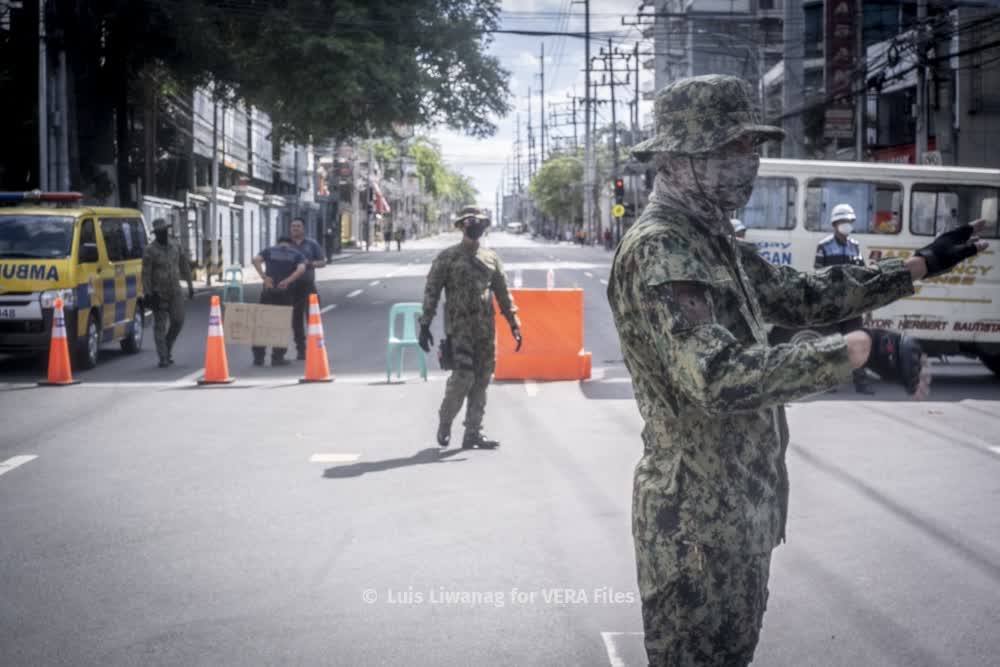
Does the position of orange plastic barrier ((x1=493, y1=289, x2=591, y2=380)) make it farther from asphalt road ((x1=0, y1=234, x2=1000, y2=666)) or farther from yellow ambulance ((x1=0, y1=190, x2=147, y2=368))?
yellow ambulance ((x1=0, y1=190, x2=147, y2=368))

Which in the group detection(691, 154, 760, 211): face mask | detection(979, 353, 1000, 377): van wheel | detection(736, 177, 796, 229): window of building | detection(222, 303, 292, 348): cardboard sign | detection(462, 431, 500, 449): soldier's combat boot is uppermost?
detection(736, 177, 796, 229): window of building

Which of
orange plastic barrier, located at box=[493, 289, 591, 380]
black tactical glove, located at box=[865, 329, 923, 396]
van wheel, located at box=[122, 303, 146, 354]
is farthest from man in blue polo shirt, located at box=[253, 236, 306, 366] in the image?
black tactical glove, located at box=[865, 329, 923, 396]

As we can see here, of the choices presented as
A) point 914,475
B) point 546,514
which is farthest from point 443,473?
point 914,475

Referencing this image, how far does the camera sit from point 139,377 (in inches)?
602

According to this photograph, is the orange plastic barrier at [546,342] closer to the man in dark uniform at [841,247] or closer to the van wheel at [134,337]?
the man in dark uniform at [841,247]

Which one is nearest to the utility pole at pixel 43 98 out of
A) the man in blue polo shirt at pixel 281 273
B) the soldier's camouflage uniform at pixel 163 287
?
the soldier's camouflage uniform at pixel 163 287

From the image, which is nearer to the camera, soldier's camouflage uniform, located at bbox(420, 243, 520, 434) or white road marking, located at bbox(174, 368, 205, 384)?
soldier's camouflage uniform, located at bbox(420, 243, 520, 434)

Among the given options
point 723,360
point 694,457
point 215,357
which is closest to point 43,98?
point 215,357

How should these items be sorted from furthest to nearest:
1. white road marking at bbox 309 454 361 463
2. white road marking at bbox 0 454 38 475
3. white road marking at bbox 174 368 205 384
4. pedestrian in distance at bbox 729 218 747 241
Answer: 1. white road marking at bbox 174 368 205 384
2. pedestrian in distance at bbox 729 218 747 241
3. white road marking at bbox 309 454 361 463
4. white road marking at bbox 0 454 38 475

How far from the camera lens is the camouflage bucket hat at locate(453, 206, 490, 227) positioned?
9.74m

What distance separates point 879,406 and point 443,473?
18.3 feet

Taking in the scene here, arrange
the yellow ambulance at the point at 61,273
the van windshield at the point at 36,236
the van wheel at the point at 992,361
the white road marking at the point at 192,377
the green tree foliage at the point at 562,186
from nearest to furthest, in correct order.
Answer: the white road marking at the point at 192,377 → the van wheel at the point at 992,361 → the yellow ambulance at the point at 61,273 → the van windshield at the point at 36,236 → the green tree foliage at the point at 562,186

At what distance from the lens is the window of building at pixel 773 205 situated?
15.2 meters

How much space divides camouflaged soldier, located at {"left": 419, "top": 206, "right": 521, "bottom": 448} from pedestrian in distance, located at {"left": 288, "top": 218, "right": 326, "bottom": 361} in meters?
7.56
